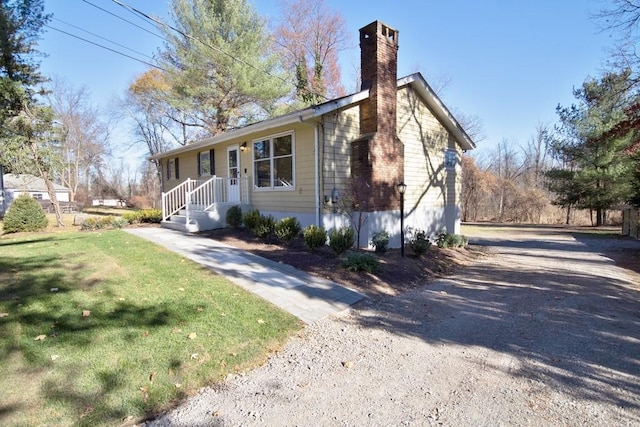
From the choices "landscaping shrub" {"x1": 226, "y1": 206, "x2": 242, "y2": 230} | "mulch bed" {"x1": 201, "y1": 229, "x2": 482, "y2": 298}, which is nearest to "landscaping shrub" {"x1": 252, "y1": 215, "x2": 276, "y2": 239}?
"mulch bed" {"x1": 201, "y1": 229, "x2": 482, "y2": 298}

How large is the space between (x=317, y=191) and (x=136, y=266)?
14.6 ft

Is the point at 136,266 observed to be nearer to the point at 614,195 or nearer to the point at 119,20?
the point at 119,20

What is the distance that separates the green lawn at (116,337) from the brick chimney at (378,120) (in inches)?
196

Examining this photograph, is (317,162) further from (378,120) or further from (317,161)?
(378,120)

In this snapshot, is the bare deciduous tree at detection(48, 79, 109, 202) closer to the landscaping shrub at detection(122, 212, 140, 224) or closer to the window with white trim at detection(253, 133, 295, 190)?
the landscaping shrub at detection(122, 212, 140, 224)

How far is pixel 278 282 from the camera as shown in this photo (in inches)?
219

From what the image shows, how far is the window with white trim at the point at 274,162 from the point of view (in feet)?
31.6

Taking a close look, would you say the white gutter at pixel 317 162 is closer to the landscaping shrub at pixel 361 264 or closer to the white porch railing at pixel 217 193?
the landscaping shrub at pixel 361 264

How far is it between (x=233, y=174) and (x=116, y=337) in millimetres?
8813

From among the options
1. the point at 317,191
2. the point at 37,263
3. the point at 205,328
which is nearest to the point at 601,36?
the point at 317,191

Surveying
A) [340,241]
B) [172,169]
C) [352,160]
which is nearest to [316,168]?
[352,160]

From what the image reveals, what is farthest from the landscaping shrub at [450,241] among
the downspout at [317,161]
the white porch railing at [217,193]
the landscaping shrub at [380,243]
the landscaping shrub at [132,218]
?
the landscaping shrub at [132,218]

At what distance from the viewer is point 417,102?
11117 mm

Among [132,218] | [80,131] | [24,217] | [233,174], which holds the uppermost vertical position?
[80,131]
